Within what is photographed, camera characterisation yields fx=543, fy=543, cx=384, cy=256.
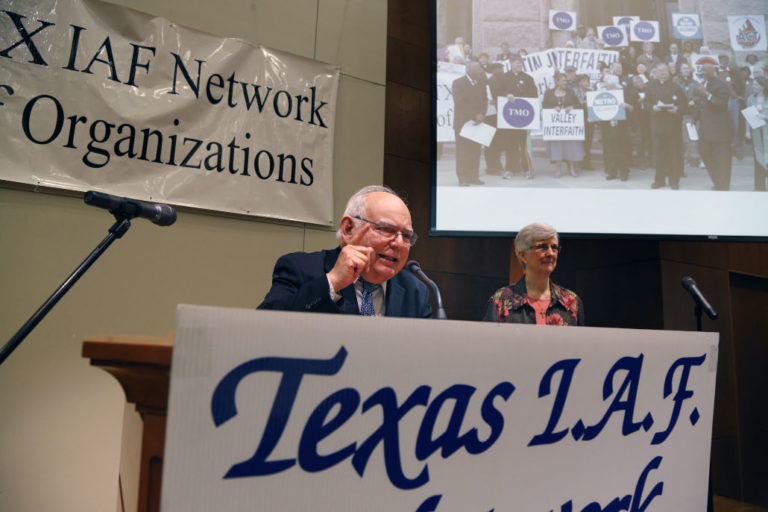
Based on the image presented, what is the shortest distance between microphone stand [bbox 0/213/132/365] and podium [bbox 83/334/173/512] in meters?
0.60

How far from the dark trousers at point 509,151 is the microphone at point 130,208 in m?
1.80

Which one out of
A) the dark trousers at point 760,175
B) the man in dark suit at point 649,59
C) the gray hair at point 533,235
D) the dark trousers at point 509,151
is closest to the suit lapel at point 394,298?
the gray hair at point 533,235

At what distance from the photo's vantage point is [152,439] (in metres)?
0.72

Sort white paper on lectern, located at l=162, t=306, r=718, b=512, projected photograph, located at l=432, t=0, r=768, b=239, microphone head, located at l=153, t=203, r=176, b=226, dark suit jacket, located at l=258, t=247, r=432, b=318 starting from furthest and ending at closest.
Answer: projected photograph, located at l=432, t=0, r=768, b=239
dark suit jacket, located at l=258, t=247, r=432, b=318
microphone head, located at l=153, t=203, r=176, b=226
white paper on lectern, located at l=162, t=306, r=718, b=512

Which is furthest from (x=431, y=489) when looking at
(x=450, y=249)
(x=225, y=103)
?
(x=450, y=249)

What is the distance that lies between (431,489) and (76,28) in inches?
92.1

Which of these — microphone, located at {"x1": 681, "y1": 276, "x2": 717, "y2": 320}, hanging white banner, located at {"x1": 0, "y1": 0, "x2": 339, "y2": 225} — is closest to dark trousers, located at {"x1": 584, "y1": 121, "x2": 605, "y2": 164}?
microphone, located at {"x1": 681, "y1": 276, "x2": 717, "y2": 320}

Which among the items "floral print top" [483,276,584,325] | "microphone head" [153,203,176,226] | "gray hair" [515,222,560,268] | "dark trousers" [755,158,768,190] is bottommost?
"floral print top" [483,276,584,325]

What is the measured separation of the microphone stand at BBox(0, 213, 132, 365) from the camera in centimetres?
116

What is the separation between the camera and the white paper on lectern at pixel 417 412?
0.64 metres

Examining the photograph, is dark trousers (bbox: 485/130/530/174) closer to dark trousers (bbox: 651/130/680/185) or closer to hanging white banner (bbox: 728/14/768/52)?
dark trousers (bbox: 651/130/680/185)

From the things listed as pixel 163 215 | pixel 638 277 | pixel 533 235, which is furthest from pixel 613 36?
pixel 163 215

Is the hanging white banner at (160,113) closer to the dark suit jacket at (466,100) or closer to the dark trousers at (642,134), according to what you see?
A: the dark suit jacket at (466,100)

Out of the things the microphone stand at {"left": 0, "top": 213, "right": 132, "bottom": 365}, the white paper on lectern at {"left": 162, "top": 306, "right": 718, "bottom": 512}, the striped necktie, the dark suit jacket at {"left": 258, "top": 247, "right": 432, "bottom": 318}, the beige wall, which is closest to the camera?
the white paper on lectern at {"left": 162, "top": 306, "right": 718, "bottom": 512}
